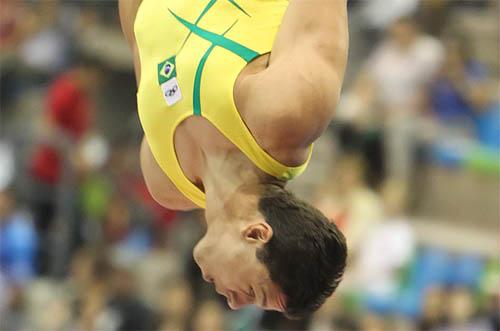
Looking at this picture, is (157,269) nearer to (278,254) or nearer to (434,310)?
(434,310)

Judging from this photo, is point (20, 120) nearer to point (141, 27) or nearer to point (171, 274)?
point (171, 274)

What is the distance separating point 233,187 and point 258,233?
0.57ft

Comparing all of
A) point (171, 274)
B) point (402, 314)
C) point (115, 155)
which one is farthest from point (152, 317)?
point (115, 155)

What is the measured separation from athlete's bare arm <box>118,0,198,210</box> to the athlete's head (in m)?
0.39

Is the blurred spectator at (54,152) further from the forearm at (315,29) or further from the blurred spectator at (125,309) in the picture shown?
the forearm at (315,29)

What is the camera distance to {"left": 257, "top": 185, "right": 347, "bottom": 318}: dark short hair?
352 centimetres

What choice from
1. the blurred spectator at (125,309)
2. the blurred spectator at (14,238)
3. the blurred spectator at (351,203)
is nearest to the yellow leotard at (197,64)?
the blurred spectator at (351,203)

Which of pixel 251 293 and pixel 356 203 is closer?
pixel 251 293

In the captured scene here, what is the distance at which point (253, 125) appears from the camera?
343 cm

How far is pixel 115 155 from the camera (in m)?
9.47

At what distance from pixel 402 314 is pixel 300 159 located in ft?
12.1

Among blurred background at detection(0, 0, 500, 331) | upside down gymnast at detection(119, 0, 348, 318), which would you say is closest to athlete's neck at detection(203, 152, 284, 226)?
upside down gymnast at detection(119, 0, 348, 318)

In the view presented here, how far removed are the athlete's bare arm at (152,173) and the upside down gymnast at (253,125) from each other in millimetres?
168

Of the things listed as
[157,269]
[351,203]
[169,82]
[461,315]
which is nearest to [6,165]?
[157,269]
